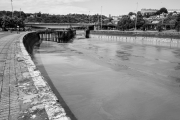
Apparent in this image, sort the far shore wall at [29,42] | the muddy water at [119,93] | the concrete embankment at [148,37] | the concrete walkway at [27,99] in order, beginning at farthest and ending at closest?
the concrete embankment at [148,37] < the far shore wall at [29,42] < the muddy water at [119,93] < the concrete walkway at [27,99]

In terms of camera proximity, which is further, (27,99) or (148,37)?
(148,37)

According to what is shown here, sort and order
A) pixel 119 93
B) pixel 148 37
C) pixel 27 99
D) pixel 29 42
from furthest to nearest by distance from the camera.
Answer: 1. pixel 148 37
2. pixel 29 42
3. pixel 119 93
4. pixel 27 99

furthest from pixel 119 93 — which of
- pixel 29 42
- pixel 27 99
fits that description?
pixel 29 42

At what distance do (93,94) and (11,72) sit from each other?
4.33 metres

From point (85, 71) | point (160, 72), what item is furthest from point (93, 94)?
point (160, 72)

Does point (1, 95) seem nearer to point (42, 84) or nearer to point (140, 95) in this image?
point (42, 84)

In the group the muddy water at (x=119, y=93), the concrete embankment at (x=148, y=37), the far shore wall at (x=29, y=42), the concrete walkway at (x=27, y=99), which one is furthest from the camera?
the concrete embankment at (x=148, y=37)

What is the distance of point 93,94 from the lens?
9414mm

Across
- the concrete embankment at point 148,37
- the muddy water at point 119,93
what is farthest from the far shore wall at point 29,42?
the concrete embankment at point 148,37

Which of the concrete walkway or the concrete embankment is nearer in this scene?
the concrete walkway

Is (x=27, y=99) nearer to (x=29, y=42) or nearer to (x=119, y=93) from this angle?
(x=119, y=93)

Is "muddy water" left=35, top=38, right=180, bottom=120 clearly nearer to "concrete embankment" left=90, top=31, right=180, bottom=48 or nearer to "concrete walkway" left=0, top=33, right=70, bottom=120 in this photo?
"concrete walkway" left=0, top=33, right=70, bottom=120

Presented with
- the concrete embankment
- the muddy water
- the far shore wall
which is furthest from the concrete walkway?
the concrete embankment

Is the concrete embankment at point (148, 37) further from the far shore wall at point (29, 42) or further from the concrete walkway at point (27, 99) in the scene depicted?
the concrete walkway at point (27, 99)
